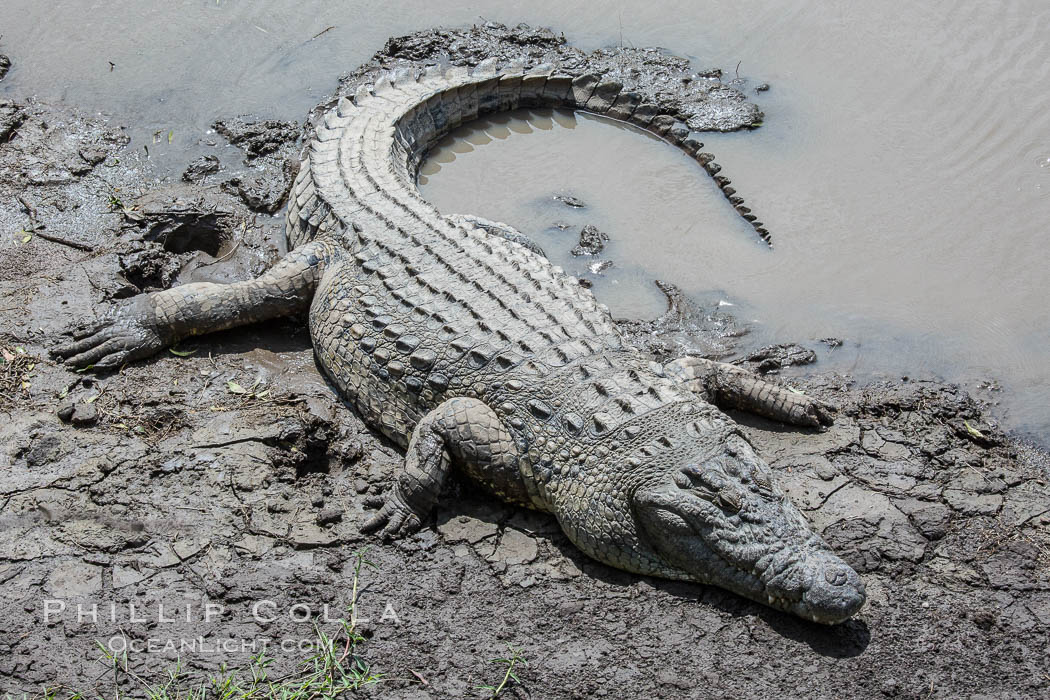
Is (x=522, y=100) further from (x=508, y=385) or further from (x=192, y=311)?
(x=508, y=385)

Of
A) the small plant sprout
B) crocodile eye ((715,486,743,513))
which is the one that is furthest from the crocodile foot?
crocodile eye ((715,486,743,513))

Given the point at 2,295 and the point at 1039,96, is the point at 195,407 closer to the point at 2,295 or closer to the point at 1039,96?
the point at 2,295

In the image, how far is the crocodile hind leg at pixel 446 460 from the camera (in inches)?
181

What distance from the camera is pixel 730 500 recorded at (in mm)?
4012

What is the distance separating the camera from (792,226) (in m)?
6.93

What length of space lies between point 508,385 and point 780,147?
427 cm

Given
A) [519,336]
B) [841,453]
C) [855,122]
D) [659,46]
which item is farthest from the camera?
[659,46]

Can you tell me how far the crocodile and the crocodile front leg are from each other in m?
0.01

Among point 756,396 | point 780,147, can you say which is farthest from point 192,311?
point 780,147

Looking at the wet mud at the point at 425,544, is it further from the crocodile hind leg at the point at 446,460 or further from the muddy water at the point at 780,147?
the muddy water at the point at 780,147

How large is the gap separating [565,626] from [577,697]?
368 millimetres

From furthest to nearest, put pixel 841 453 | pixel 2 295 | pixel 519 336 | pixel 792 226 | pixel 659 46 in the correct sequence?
pixel 659 46 → pixel 792 226 → pixel 2 295 → pixel 841 453 → pixel 519 336

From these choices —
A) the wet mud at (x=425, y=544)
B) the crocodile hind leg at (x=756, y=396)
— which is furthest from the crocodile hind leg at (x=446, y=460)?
the crocodile hind leg at (x=756, y=396)

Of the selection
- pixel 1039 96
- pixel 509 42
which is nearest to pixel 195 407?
pixel 509 42
